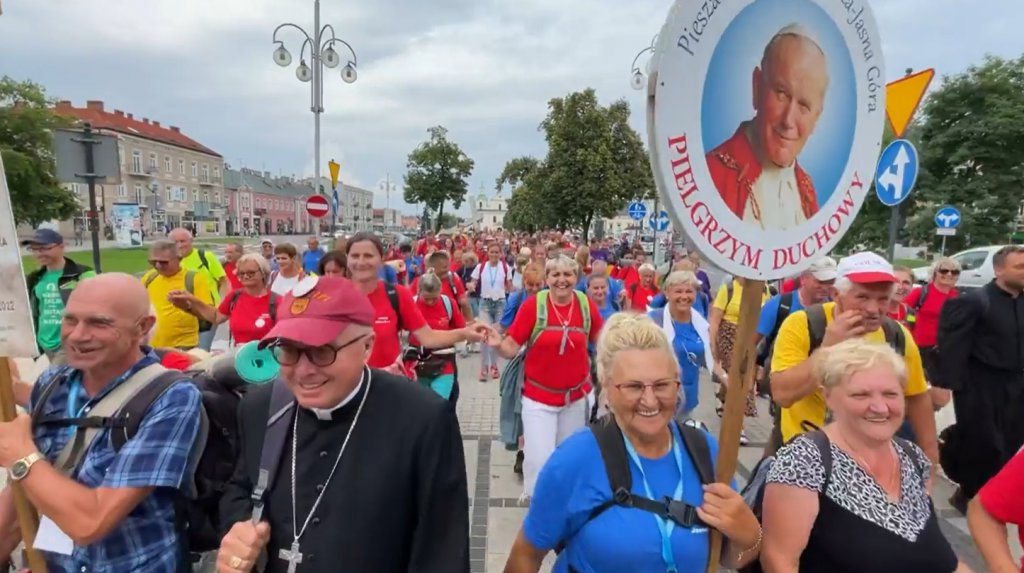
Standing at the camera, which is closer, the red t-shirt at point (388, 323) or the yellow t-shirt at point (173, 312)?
the red t-shirt at point (388, 323)

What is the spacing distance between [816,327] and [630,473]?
145 centimetres

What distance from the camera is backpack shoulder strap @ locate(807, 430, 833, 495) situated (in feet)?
5.93

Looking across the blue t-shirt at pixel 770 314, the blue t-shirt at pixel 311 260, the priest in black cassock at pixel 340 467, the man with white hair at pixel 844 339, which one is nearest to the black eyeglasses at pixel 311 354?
the priest in black cassock at pixel 340 467

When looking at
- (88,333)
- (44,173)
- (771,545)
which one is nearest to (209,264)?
(88,333)

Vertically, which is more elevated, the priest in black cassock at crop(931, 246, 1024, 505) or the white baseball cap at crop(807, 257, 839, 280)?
the white baseball cap at crop(807, 257, 839, 280)

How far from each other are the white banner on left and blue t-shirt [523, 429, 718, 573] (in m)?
1.56

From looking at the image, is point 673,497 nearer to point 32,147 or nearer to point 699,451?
point 699,451

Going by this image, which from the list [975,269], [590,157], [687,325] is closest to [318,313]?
[687,325]

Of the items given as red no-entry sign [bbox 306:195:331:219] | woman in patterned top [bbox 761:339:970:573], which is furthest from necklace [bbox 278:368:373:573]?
red no-entry sign [bbox 306:195:331:219]

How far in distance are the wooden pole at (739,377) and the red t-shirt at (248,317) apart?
4302 mm

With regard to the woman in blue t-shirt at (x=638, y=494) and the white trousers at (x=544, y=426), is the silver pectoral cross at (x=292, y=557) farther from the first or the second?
the white trousers at (x=544, y=426)

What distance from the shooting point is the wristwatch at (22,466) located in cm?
162

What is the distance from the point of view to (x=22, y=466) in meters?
1.62

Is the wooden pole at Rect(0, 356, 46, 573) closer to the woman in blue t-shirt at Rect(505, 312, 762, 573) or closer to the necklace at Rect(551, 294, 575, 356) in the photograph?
the woman in blue t-shirt at Rect(505, 312, 762, 573)
